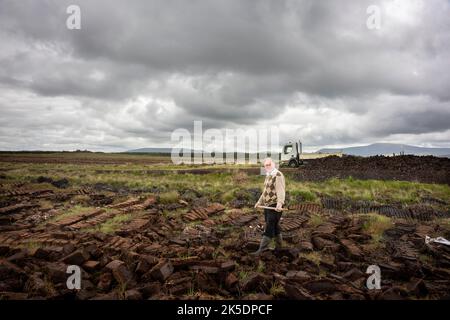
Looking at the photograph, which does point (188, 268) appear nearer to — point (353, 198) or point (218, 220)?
point (218, 220)

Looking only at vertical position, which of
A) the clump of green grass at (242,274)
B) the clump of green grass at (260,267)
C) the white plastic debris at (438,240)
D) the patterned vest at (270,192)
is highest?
the patterned vest at (270,192)

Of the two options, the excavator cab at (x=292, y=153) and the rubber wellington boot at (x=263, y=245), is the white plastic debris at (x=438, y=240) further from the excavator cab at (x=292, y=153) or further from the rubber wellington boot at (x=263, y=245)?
the excavator cab at (x=292, y=153)

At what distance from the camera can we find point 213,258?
654cm

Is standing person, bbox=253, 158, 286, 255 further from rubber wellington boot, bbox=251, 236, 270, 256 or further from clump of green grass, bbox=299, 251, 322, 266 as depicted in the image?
clump of green grass, bbox=299, 251, 322, 266

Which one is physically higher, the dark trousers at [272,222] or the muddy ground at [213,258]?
the dark trousers at [272,222]

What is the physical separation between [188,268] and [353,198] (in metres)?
11.5

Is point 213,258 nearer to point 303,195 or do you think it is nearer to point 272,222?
point 272,222

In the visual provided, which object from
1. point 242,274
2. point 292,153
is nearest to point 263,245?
point 242,274

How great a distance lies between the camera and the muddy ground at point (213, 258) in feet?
16.3

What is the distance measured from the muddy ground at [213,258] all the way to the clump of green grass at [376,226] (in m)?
0.13

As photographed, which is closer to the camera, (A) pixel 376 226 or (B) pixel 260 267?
(B) pixel 260 267

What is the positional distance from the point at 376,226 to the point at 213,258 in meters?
5.44

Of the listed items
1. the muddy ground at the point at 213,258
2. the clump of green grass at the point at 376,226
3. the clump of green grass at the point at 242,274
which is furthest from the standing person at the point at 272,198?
the clump of green grass at the point at 376,226
